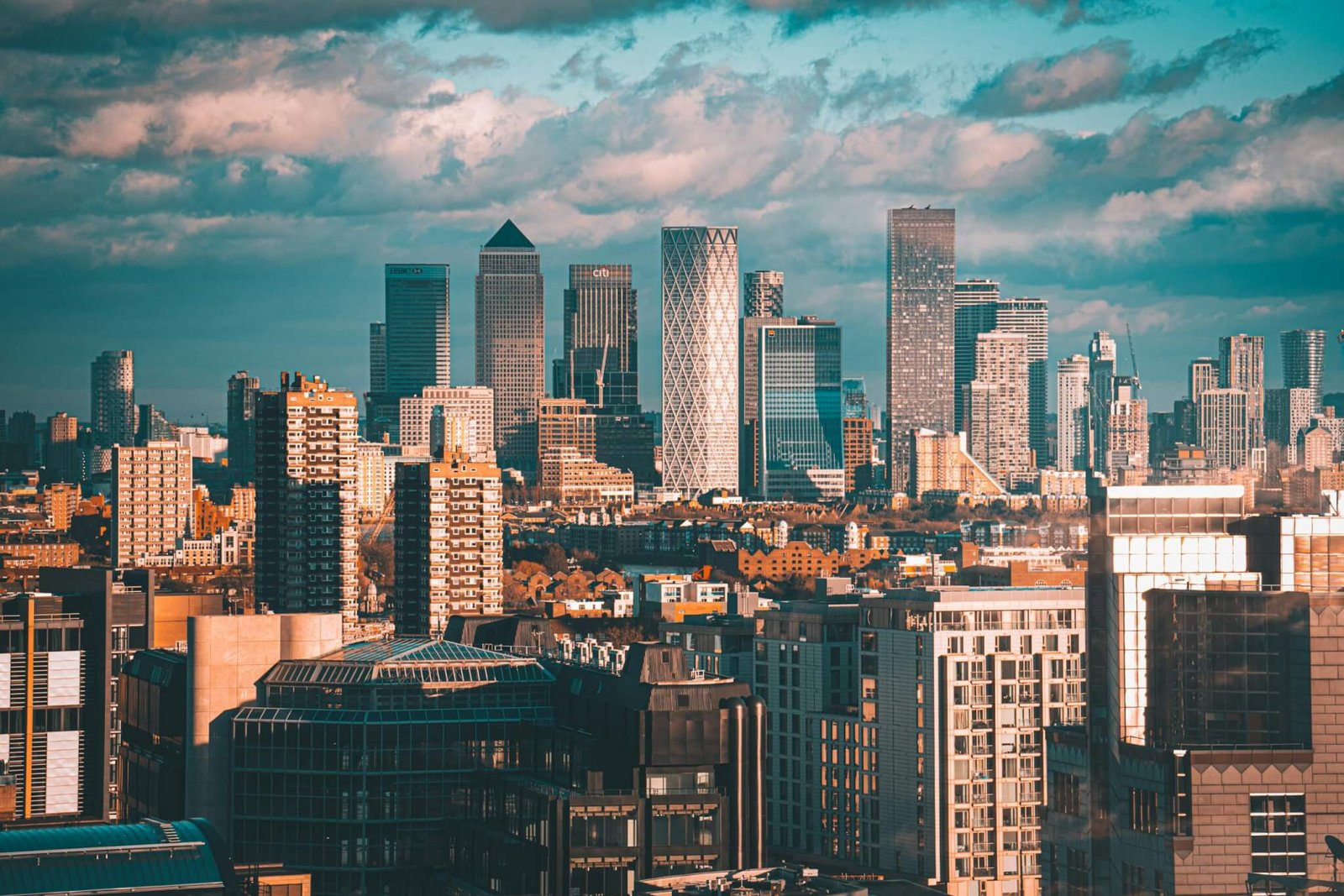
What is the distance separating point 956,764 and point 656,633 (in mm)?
50271

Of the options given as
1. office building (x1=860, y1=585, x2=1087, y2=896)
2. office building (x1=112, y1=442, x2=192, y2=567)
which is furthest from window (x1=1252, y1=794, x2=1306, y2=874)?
office building (x1=112, y1=442, x2=192, y2=567)

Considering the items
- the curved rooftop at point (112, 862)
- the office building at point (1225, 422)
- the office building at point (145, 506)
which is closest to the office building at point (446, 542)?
the office building at point (1225, 422)

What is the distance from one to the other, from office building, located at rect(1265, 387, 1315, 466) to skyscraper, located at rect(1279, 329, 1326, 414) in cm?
59

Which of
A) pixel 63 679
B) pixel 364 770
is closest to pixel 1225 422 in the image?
pixel 63 679

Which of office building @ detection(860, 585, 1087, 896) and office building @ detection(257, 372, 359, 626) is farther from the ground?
office building @ detection(257, 372, 359, 626)

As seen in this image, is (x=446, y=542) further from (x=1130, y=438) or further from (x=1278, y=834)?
(x=1278, y=834)

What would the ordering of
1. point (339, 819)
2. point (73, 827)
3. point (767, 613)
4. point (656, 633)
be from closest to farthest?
point (73, 827)
point (339, 819)
point (767, 613)
point (656, 633)

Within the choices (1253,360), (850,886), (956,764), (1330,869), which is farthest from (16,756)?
(1253,360)

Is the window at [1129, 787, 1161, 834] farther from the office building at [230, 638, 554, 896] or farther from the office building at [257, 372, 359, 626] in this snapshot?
the office building at [257, 372, 359, 626]

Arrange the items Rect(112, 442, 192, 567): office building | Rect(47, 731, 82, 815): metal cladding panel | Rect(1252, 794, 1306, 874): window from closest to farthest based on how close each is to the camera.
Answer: Rect(1252, 794, 1306, 874): window
Rect(47, 731, 82, 815): metal cladding panel
Rect(112, 442, 192, 567): office building

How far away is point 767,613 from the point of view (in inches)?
3391

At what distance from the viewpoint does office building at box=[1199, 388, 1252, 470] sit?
377 ft

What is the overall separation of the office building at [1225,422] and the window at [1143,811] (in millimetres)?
57350

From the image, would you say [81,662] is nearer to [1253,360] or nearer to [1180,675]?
[1180,675]
